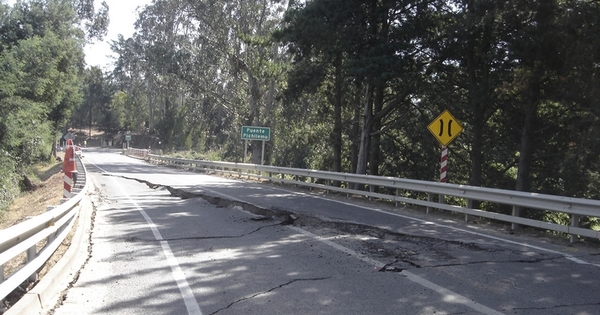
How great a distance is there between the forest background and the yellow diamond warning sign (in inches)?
127

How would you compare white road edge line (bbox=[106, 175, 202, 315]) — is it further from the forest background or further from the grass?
the forest background

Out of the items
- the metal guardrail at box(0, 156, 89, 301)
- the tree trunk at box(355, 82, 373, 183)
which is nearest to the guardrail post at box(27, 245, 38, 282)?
the metal guardrail at box(0, 156, 89, 301)

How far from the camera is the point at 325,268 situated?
7188 mm

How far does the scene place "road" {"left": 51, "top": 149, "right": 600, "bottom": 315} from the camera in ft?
18.5

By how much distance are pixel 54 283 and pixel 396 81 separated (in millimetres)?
16977

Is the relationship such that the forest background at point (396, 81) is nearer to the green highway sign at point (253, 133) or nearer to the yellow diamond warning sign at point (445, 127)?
the green highway sign at point (253, 133)

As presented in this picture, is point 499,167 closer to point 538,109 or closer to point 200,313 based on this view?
point 538,109

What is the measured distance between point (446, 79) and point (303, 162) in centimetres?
1485

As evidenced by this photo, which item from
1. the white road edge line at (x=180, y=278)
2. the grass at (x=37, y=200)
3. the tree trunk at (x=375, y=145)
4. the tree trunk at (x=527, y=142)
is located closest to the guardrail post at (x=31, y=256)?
the white road edge line at (x=180, y=278)

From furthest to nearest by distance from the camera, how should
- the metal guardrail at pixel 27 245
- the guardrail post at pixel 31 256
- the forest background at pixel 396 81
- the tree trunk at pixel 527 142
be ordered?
the tree trunk at pixel 527 142 < the forest background at pixel 396 81 < the guardrail post at pixel 31 256 < the metal guardrail at pixel 27 245

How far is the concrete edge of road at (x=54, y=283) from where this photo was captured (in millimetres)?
5121

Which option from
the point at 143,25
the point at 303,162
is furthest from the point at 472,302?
the point at 143,25

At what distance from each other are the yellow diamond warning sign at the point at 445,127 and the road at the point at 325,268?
359 centimetres

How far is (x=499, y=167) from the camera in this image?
2481 centimetres
